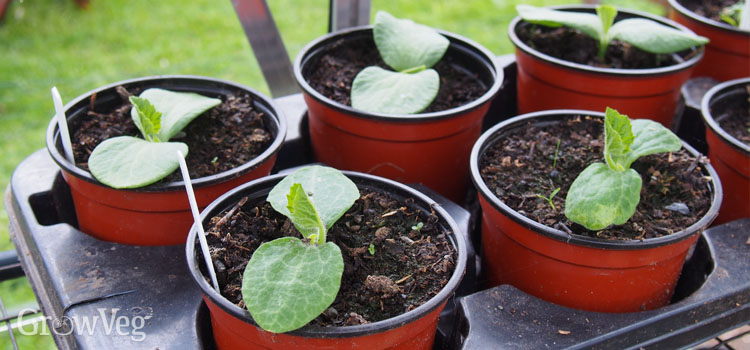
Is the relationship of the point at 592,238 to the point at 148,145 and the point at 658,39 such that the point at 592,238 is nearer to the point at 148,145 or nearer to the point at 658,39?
the point at 658,39

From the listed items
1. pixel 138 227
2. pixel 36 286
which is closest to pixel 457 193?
pixel 138 227

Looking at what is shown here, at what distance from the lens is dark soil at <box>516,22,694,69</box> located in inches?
62.7

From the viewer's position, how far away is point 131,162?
43.4 inches

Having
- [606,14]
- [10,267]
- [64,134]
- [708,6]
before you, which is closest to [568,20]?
[606,14]

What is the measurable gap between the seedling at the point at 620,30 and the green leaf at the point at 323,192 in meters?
0.76

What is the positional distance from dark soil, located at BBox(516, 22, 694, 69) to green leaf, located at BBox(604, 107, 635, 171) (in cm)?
52

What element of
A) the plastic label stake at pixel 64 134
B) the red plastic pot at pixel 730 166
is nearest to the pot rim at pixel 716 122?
the red plastic pot at pixel 730 166

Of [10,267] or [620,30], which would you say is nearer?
[10,267]

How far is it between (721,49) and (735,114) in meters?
0.32

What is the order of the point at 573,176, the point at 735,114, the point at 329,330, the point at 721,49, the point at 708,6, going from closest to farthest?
1. the point at 329,330
2. the point at 573,176
3. the point at 735,114
4. the point at 721,49
5. the point at 708,6

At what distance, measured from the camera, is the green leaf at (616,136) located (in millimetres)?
1072

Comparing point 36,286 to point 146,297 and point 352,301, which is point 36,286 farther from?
point 352,301

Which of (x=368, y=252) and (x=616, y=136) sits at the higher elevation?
A: (x=616, y=136)

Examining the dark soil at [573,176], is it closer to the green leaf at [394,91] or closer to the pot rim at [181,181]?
the green leaf at [394,91]
